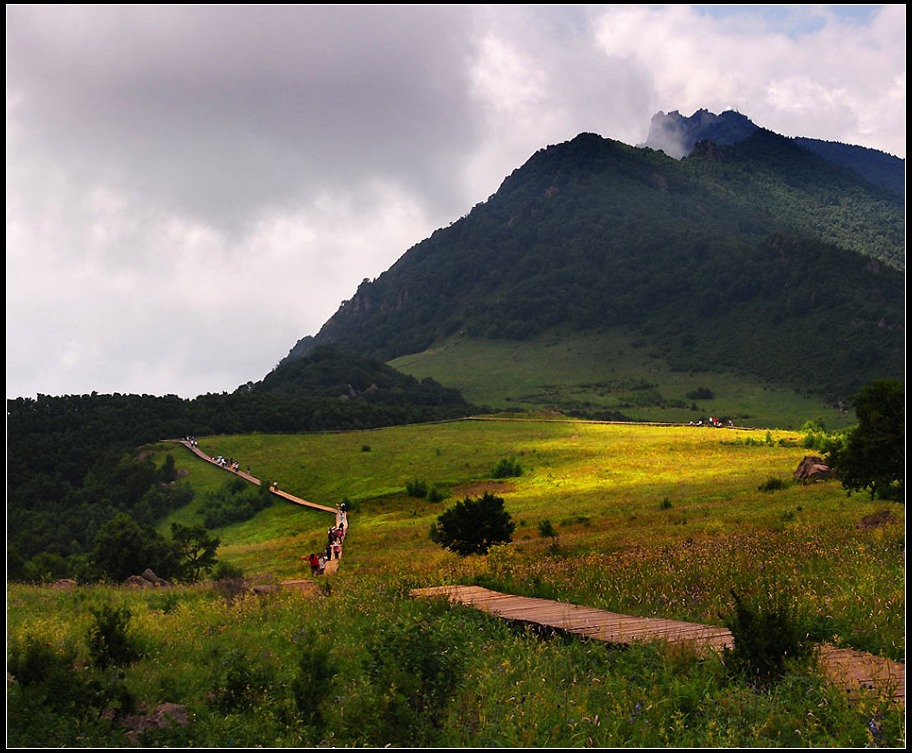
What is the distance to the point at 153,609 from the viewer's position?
640 inches

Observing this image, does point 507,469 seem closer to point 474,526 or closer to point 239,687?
point 474,526

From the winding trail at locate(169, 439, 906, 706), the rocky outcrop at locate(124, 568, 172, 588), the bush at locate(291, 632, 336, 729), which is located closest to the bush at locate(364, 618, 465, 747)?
the bush at locate(291, 632, 336, 729)

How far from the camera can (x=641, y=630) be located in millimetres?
8984

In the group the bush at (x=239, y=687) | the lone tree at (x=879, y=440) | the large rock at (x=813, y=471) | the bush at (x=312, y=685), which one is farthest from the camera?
the large rock at (x=813, y=471)

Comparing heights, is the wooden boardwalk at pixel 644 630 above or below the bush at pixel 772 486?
above

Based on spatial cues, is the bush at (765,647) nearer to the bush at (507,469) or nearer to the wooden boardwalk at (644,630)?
the wooden boardwalk at (644,630)

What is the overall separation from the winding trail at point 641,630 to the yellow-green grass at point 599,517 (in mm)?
646

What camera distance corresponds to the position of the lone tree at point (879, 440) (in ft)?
83.7

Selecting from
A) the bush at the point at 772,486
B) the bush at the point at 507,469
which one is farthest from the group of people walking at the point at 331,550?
the bush at the point at 772,486

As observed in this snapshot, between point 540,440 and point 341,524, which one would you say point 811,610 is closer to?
point 341,524

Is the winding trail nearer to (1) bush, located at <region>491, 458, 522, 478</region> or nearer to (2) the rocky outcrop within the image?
(2) the rocky outcrop

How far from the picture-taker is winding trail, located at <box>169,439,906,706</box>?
663 cm

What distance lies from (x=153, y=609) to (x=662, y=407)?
556ft

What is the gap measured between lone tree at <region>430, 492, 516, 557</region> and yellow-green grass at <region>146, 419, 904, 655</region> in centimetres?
65
